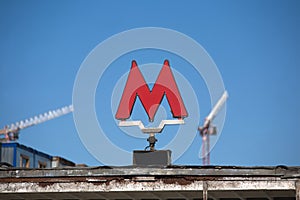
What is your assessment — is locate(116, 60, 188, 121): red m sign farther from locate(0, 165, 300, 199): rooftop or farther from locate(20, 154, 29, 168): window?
locate(20, 154, 29, 168): window

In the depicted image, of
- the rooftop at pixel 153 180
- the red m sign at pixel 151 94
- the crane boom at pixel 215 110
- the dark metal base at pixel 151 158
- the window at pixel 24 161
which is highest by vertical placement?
the crane boom at pixel 215 110

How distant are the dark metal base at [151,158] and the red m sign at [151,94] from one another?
4.23 ft

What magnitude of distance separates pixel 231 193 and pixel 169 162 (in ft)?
5.45

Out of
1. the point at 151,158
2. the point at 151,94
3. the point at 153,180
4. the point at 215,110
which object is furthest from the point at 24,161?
the point at 215,110

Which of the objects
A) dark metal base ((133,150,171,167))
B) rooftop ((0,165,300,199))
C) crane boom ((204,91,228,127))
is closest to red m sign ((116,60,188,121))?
dark metal base ((133,150,171,167))

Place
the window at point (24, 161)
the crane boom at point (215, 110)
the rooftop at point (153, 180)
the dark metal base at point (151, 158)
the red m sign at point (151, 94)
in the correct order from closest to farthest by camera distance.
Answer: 1. the rooftop at point (153, 180)
2. the dark metal base at point (151, 158)
3. the red m sign at point (151, 94)
4. the window at point (24, 161)
5. the crane boom at point (215, 110)

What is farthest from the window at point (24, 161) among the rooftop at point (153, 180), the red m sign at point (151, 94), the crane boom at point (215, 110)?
the crane boom at point (215, 110)

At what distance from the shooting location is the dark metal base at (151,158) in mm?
16594

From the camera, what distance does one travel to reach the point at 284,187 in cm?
1473

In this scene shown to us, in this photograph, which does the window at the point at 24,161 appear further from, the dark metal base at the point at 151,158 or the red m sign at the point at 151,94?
the dark metal base at the point at 151,158

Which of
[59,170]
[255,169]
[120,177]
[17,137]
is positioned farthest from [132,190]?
[17,137]

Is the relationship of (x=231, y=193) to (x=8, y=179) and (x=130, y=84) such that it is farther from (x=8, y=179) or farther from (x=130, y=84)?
(x=8, y=179)

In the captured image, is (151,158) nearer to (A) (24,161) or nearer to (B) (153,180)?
(B) (153,180)

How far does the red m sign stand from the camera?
17672 millimetres
